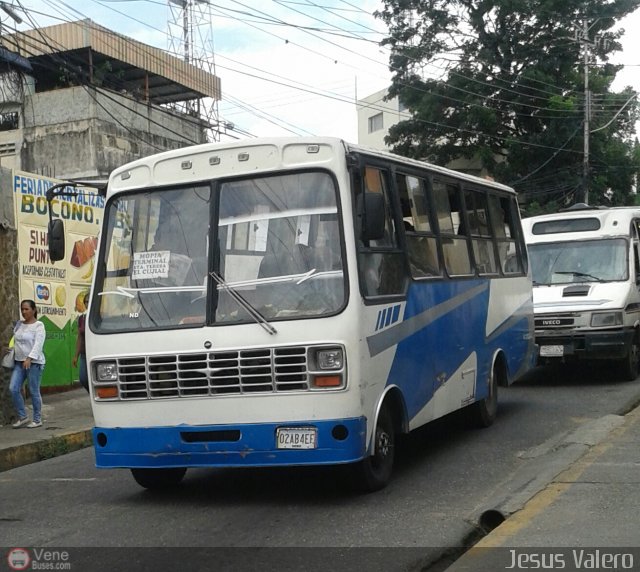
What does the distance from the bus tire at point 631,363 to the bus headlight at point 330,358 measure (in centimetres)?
806

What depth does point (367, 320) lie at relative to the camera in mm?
6824

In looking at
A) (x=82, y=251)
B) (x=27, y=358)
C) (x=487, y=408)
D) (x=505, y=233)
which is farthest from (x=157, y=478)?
(x=82, y=251)

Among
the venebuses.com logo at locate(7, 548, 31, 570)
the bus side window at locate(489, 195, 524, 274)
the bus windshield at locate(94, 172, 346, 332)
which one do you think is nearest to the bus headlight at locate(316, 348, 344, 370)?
the bus windshield at locate(94, 172, 346, 332)

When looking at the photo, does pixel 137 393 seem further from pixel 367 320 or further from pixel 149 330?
pixel 367 320

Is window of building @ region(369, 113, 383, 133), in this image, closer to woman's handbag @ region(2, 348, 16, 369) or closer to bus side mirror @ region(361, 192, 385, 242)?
woman's handbag @ region(2, 348, 16, 369)

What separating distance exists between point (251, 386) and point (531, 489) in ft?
7.04

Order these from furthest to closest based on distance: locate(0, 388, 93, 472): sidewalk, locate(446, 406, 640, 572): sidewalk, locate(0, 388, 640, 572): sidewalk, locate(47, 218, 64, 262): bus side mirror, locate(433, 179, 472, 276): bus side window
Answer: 1. locate(0, 388, 93, 472): sidewalk
2. locate(433, 179, 472, 276): bus side window
3. locate(47, 218, 64, 262): bus side mirror
4. locate(0, 388, 640, 572): sidewalk
5. locate(446, 406, 640, 572): sidewalk

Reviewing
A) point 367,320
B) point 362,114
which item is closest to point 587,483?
point 367,320

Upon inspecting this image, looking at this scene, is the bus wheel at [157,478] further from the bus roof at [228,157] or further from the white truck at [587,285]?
the white truck at [587,285]

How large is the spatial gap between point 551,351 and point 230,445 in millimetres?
7740

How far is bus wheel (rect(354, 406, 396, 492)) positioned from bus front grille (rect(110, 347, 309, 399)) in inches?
33.3

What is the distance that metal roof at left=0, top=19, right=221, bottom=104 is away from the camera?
27.8m

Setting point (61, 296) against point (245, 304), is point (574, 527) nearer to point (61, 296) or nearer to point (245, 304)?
point (245, 304)

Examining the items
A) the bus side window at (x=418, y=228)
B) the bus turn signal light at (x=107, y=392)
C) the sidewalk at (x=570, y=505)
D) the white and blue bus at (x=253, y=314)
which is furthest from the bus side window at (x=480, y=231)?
the bus turn signal light at (x=107, y=392)
